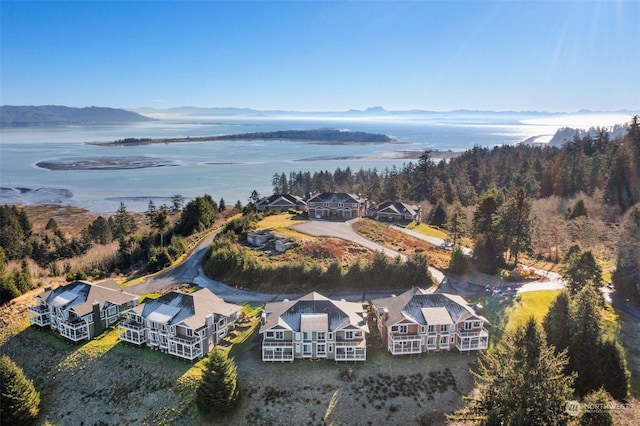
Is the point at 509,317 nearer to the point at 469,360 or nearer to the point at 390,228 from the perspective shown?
the point at 469,360

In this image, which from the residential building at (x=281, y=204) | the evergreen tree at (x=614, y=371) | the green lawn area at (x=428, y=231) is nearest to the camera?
the evergreen tree at (x=614, y=371)

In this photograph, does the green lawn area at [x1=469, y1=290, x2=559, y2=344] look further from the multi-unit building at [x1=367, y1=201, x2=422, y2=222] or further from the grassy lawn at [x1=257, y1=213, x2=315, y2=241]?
the multi-unit building at [x1=367, y1=201, x2=422, y2=222]

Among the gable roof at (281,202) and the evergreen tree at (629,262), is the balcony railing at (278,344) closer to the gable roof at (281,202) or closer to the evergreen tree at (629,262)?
the evergreen tree at (629,262)

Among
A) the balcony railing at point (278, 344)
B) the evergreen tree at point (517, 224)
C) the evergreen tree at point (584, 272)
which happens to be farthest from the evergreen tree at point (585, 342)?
the balcony railing at point (278, 344)

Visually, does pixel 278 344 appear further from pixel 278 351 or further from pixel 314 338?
pixel 314 338

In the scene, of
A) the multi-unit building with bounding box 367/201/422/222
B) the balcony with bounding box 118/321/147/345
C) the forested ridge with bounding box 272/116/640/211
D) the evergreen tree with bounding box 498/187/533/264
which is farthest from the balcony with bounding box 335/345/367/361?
the forested ridge with bounding box 272/116/640/211

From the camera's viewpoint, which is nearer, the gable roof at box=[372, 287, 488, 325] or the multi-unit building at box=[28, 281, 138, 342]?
the gable roof at box=[372, 287, 488, 325]

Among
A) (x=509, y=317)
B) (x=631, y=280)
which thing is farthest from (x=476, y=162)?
(x=509, y=317)
